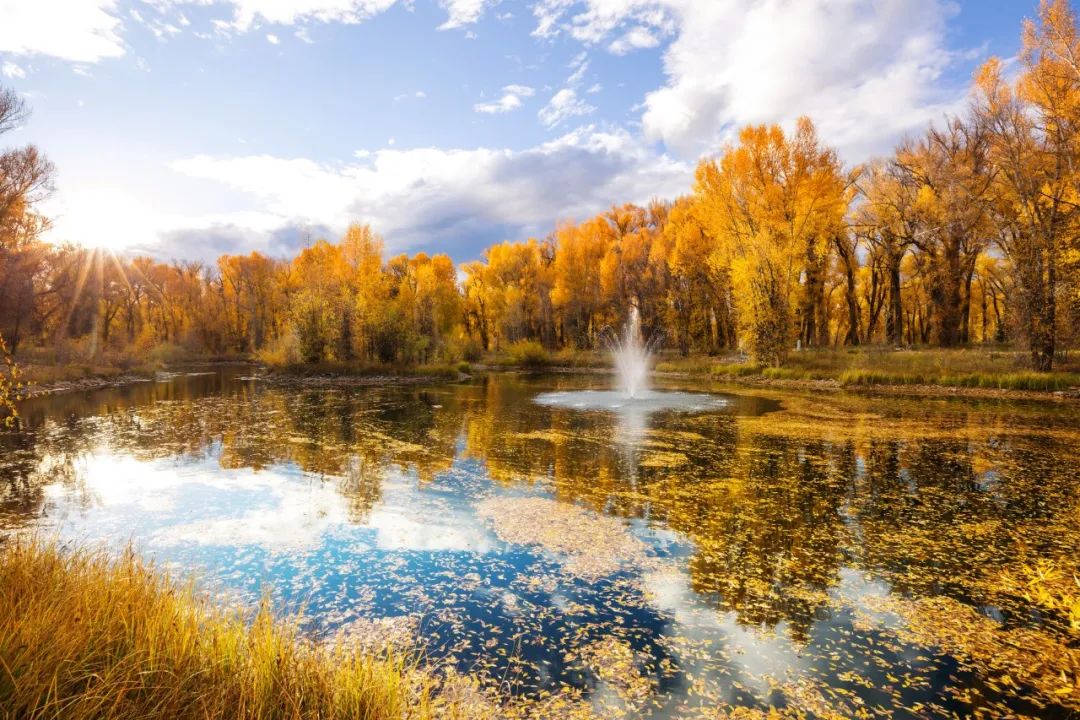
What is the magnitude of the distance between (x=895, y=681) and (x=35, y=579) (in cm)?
622

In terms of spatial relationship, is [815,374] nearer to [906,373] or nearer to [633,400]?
[906,373]

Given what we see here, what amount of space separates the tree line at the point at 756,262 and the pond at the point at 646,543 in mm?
10893

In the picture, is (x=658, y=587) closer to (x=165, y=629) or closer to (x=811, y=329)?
(x=165, y=629)

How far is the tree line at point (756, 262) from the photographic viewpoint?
19172 millimetres

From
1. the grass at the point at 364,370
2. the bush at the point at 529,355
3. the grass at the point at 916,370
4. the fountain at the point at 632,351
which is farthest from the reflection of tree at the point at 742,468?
the bush at the point at 529,355

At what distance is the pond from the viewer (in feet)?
12.7

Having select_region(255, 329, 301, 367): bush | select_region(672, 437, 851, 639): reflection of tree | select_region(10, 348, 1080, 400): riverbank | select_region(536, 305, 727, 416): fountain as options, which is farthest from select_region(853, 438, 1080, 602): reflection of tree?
select_region(255, 329, 301, 367): bush

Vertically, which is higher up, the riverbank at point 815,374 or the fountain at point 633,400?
the riverbank at point 815,374

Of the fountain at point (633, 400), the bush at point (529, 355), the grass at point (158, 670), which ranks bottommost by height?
the fountain at point (633, 400)

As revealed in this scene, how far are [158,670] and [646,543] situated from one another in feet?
16.0

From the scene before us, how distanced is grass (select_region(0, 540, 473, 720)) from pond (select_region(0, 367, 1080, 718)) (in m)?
0.55

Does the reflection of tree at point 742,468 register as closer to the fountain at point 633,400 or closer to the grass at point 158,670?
the fountain at point 633,400

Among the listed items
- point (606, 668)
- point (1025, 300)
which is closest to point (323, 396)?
point (606, 668)

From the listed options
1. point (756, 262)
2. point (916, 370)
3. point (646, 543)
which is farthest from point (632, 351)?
point (646, 543)
